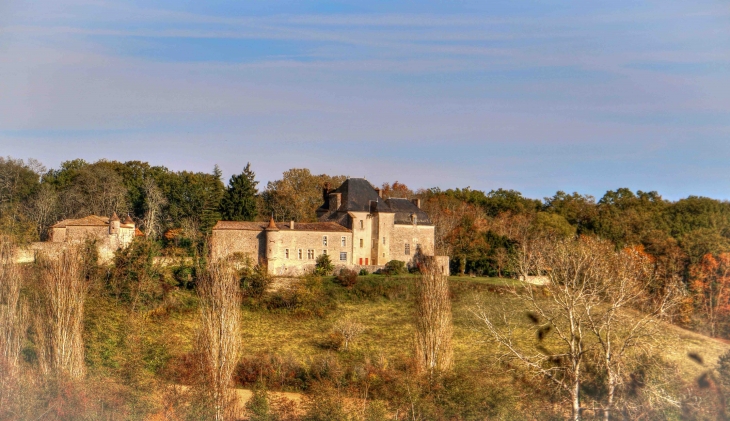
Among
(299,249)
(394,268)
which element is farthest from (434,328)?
(299,249)

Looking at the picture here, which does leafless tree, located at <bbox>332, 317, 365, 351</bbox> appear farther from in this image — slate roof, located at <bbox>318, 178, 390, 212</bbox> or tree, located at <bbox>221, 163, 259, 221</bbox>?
tree, located at <bbox>221, 163, 259, 221</bbox>

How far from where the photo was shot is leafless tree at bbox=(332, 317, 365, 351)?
1342 inches

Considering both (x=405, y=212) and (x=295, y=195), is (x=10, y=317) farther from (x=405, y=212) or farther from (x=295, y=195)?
(x=295, y=195)

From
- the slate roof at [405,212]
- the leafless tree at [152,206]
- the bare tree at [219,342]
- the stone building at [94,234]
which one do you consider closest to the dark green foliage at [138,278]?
the stone building at [94,234]

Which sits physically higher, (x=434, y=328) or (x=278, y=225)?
(x=278, y=225)

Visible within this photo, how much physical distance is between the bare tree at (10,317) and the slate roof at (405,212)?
23394mm

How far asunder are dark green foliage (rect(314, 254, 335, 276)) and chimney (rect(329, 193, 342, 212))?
4.34 meters

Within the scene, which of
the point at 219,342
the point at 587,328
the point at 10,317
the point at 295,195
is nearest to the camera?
the point at 587,328

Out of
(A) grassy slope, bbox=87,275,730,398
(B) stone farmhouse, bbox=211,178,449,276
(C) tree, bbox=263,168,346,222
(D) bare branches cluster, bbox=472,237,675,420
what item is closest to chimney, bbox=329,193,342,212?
(B) stone farmhouse, bbox=211,178,449,276

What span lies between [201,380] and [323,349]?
9.21 meters

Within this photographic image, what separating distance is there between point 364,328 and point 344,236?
1007 centimetres

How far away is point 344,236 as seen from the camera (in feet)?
148

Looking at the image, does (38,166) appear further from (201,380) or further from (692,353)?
(692,353)

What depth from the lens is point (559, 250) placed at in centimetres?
3123
